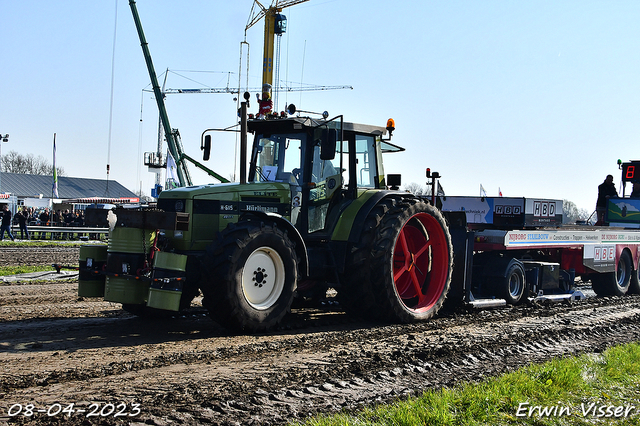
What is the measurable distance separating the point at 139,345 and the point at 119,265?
3.49 ft

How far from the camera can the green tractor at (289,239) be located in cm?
668

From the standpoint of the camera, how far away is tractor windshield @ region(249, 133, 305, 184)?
27.0 feet

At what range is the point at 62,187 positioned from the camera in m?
66.7

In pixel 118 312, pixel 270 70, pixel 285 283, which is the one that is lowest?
pixel 118 312

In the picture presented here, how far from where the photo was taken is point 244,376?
5242 mm

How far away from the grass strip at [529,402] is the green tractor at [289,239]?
2.61m

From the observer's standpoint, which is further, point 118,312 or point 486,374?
point 118,312

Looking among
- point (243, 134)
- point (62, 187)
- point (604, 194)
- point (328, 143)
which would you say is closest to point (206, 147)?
point (243, 134)

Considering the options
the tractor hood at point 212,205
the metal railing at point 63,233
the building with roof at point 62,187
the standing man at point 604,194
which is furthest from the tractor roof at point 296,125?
the building with roof at point 62,187

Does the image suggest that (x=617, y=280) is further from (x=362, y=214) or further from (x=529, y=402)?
(x=529, y=402)

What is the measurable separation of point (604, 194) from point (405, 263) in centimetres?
905

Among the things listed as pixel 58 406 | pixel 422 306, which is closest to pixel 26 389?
pixel 58 406

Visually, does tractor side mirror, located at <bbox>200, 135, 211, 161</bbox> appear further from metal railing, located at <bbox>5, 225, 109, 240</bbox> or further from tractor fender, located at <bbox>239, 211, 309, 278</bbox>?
metal railing, located at <bbox>5, 225, 109, 240</bbox>

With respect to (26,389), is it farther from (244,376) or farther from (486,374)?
(486,374)
